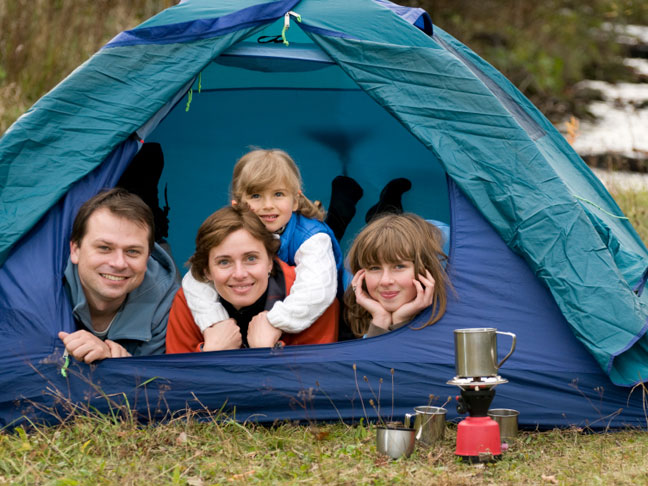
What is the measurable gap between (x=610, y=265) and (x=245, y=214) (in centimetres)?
131

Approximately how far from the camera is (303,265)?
3254 millimetres

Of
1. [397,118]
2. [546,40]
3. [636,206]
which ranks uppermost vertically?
[546,40]

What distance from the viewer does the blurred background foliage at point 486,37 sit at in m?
6.64

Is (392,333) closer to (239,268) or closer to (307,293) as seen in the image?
(307,293)

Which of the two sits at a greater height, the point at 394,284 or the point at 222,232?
the point at 222,232

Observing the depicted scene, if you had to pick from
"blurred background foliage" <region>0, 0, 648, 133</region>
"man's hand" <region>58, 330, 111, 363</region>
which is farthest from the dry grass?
"man's hand" <region>58, 330, 111, 363</region>

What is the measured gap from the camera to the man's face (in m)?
3.06

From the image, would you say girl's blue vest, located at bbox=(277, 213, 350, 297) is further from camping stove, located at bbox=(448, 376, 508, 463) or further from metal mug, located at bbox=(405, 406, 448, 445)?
camping stove, located at bbox=(448, 376, 508, 463)

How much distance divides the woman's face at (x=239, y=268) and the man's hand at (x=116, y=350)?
40 centimetres

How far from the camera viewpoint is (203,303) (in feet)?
10.4

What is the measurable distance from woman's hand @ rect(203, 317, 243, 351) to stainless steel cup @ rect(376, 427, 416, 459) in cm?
72

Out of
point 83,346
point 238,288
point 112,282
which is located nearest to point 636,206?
point 238,288

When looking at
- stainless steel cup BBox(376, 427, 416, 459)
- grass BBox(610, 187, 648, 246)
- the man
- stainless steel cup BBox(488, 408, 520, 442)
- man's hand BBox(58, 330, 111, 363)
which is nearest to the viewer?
stainless steel cup BBox(376, 427, 416, 459)

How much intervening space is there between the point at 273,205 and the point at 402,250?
2.11 feet
